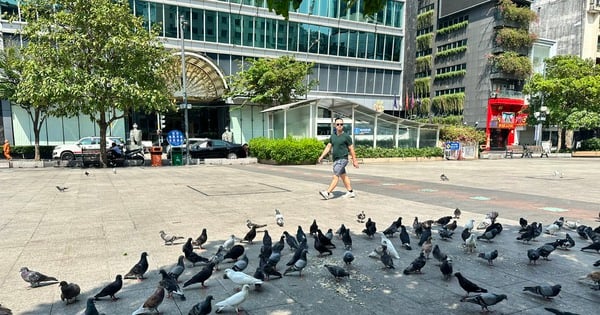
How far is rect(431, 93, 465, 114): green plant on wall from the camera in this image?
46.5 metres

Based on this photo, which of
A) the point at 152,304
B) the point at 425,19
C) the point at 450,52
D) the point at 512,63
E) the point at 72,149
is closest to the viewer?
the point at 152,304

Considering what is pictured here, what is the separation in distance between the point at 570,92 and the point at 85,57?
42419mm

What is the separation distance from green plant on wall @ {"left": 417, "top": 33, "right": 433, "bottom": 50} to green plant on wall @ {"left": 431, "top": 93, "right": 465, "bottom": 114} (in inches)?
319

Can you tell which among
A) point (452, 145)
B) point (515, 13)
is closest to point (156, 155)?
point (452, 145)

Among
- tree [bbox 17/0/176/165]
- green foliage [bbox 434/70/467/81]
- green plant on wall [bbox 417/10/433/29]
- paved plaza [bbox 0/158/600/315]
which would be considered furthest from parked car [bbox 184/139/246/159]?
green plant on wall [bbox 417/10/433/29]

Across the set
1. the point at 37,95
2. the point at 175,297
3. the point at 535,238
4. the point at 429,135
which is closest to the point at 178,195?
the point at 175,297

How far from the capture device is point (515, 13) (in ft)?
141

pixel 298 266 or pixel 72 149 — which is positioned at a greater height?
pixel 72 149

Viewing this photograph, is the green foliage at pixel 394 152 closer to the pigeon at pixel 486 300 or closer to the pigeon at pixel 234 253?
the pigeon at pixel 234 253

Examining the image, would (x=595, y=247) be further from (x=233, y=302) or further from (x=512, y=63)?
(x=512, y=63)

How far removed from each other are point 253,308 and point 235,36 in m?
33.0

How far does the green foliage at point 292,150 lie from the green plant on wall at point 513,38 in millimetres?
33788

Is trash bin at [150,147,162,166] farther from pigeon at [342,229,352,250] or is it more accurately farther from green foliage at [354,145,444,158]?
pigeon at [342,229,352,250]

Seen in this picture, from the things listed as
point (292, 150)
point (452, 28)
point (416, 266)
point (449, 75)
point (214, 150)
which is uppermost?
point (452, 28)
